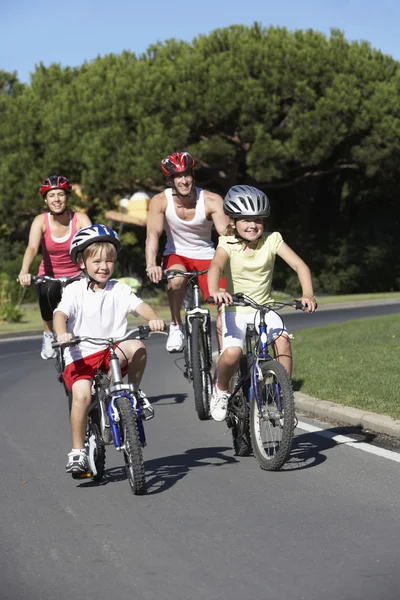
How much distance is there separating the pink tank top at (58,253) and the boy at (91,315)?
12.7 feet

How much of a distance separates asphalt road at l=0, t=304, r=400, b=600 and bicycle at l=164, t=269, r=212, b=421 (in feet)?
1.59

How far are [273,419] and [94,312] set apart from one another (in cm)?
133

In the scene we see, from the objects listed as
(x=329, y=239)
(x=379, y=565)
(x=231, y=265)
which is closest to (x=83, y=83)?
(x=329, y=239)

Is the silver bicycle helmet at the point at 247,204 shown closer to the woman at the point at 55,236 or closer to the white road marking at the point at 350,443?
the white road marking at the point at 350,443

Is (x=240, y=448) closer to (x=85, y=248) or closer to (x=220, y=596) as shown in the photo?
(x=85, y=248)

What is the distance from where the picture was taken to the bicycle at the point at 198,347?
33.6 feet

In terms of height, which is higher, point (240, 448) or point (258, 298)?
point (258, 298)

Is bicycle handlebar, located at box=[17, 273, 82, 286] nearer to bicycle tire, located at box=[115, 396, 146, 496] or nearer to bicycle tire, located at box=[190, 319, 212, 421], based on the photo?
bicycle tire, located at box=[190, 319, 212, 421]

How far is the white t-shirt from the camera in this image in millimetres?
7387

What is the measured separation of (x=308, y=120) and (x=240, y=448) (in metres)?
27.7

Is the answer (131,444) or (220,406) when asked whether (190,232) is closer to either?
(220,406)

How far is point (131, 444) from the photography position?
6.93 meters

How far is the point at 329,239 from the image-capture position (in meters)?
41.8

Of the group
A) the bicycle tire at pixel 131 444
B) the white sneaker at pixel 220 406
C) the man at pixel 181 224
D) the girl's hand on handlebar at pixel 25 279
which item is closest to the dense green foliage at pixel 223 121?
the girl's hand on handlebar at pixel 25 279
